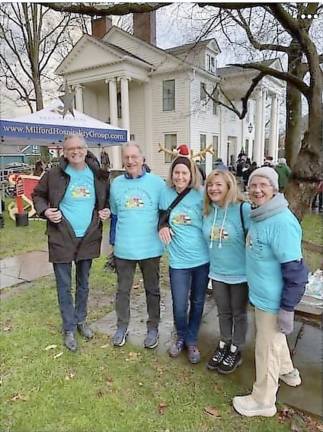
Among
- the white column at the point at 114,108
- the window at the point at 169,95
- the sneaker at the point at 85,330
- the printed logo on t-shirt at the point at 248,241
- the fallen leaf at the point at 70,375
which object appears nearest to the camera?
the printed logo on t-shirt at the point at 248,241

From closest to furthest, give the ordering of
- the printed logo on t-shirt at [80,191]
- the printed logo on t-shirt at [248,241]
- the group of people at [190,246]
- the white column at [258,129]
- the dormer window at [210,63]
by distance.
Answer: the group of people at [190,246], the printed logo on t-shirt at [248,241], the printed logo on t-shirt at [80,191], the dormer window at [210,63], the white column at [258,129]

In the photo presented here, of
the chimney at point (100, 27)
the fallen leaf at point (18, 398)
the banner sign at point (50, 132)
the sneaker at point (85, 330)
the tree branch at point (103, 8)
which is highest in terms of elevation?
the chimney at point (100, 27)

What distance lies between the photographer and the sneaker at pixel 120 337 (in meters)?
3.15

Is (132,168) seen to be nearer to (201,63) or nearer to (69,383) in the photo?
(69,383)

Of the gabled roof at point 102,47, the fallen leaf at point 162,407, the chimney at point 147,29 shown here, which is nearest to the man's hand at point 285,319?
the fallen leaf at point 162,407

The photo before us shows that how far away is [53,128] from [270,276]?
781cm

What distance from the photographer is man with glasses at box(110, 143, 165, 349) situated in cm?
287

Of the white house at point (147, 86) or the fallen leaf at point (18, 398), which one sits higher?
the white house at point (147, 86)

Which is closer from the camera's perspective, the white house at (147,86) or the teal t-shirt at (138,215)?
the teal t-shirt at (138,215)

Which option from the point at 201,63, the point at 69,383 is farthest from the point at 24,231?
the point at 201,63

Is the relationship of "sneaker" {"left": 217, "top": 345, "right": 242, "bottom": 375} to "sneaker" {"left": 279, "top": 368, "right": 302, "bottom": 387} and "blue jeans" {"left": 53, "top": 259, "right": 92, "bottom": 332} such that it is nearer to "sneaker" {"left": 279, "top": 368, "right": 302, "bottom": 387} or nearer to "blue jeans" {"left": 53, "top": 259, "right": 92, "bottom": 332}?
"sneaker" {"left": 279, "top": 368, "right": 302, "bottom": 387}

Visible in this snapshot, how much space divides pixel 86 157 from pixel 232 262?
1.44 meters

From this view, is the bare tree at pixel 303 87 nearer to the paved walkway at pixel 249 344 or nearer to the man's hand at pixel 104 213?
the paved walkway at pixel 249 344

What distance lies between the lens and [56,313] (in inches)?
151
